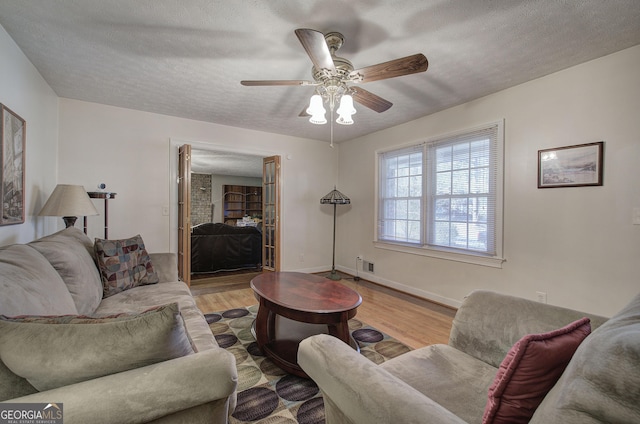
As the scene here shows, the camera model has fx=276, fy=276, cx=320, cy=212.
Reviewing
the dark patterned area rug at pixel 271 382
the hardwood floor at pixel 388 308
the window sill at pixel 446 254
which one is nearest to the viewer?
the dark patterned area rug at pixel 271 382

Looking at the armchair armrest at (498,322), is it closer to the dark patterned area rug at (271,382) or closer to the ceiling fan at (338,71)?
the dark patterned area rug at (271,382)

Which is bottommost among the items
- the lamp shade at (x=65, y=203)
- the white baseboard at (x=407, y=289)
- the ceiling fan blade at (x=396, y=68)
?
the white baseboard at (x=407, y=289)

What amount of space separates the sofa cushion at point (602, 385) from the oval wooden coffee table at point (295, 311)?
1313 millimetres

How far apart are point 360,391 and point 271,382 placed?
49.4 inches

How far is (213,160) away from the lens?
278 inches

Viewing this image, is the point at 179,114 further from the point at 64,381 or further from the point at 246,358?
Result: the point at 64,381

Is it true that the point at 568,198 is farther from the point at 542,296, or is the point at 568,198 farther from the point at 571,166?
the point at 542,296

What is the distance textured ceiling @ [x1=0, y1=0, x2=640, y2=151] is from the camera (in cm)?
173

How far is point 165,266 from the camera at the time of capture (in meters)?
2.70

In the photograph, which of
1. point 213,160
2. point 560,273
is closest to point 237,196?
point 213,160

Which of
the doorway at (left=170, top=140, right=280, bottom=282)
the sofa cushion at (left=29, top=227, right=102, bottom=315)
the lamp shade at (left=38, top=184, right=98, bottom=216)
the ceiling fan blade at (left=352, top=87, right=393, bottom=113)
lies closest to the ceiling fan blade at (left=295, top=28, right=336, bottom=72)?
the ceiling fan blade at (left=352, top=87, right=393, bottom=113)

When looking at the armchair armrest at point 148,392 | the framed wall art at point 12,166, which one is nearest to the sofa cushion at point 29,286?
the armchair armrest at point 148,392

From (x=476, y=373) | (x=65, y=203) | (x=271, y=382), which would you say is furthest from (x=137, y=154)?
(x=476, y=373)

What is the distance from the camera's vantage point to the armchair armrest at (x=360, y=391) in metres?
0.74
